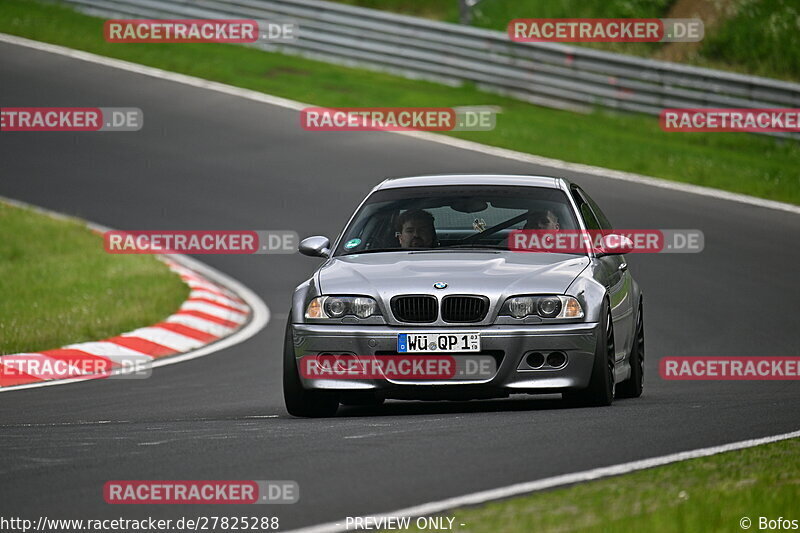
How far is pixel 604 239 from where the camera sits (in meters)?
9.81

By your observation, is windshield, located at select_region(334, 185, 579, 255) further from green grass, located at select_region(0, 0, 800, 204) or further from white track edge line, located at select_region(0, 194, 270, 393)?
green grass, located at select_region(0, 0, 800, 204)

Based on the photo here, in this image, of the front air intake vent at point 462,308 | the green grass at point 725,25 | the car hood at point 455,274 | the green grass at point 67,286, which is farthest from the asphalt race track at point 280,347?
the green grass at point 725,25

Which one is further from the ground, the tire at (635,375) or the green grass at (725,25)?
the green grass at (725,25)

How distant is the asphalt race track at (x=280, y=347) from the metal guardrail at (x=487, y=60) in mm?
3208

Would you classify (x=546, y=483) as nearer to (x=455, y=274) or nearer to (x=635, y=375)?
(x=455, y=274)

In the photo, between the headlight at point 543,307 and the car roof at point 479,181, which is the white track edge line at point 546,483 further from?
the car roof at point 479,181

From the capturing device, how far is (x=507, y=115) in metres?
25.7

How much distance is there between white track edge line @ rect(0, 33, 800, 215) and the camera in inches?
831

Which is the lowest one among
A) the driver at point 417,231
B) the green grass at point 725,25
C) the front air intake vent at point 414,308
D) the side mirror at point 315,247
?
the front air intake vent at point 414,308

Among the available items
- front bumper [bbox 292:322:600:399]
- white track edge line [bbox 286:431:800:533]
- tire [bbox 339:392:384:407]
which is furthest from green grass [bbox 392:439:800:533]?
tire [bbox 339:392:384:407]

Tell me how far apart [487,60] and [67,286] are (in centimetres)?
1258

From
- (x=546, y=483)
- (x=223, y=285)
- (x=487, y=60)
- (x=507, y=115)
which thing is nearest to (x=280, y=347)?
(x=223, y=285)

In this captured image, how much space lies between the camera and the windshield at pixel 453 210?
32.5 ft

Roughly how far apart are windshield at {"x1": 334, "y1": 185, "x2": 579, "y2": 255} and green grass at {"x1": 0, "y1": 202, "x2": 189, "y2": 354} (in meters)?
4.55
